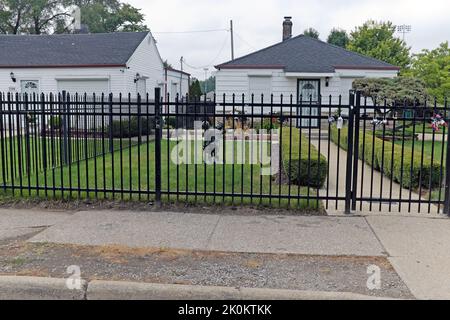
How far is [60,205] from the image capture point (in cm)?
729

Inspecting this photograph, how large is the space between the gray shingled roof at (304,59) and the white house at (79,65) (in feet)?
17.8

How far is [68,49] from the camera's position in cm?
2555

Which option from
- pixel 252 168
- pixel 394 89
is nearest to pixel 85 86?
pixel 394 89

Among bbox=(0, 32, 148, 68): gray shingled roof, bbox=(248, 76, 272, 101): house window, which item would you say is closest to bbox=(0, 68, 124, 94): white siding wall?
bbox=(0, 32, 148, 68): gray shingled roof

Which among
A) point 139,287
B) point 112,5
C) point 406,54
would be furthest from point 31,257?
point 112,5

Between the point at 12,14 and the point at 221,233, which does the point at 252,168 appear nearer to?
the point at 221,233

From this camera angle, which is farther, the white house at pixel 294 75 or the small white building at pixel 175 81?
the small white building at pixel 175 81

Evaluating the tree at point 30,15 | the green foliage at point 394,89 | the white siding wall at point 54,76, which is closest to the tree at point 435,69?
the green foliage at point 394,89

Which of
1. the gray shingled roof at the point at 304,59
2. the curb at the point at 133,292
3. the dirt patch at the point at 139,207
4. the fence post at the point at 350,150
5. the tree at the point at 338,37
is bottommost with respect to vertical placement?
the curb at the point at 133,292

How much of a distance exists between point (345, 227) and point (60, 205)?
4422 mm

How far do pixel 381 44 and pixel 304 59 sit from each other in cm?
1471

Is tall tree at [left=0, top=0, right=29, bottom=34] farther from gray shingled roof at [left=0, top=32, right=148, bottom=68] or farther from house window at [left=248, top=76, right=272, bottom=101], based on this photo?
house window at [left=248, top=76, right=272, bottom=101]

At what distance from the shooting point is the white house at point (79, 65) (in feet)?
76.1

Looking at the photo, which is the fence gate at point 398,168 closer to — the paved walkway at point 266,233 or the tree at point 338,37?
the paved walkway at point 266,233
